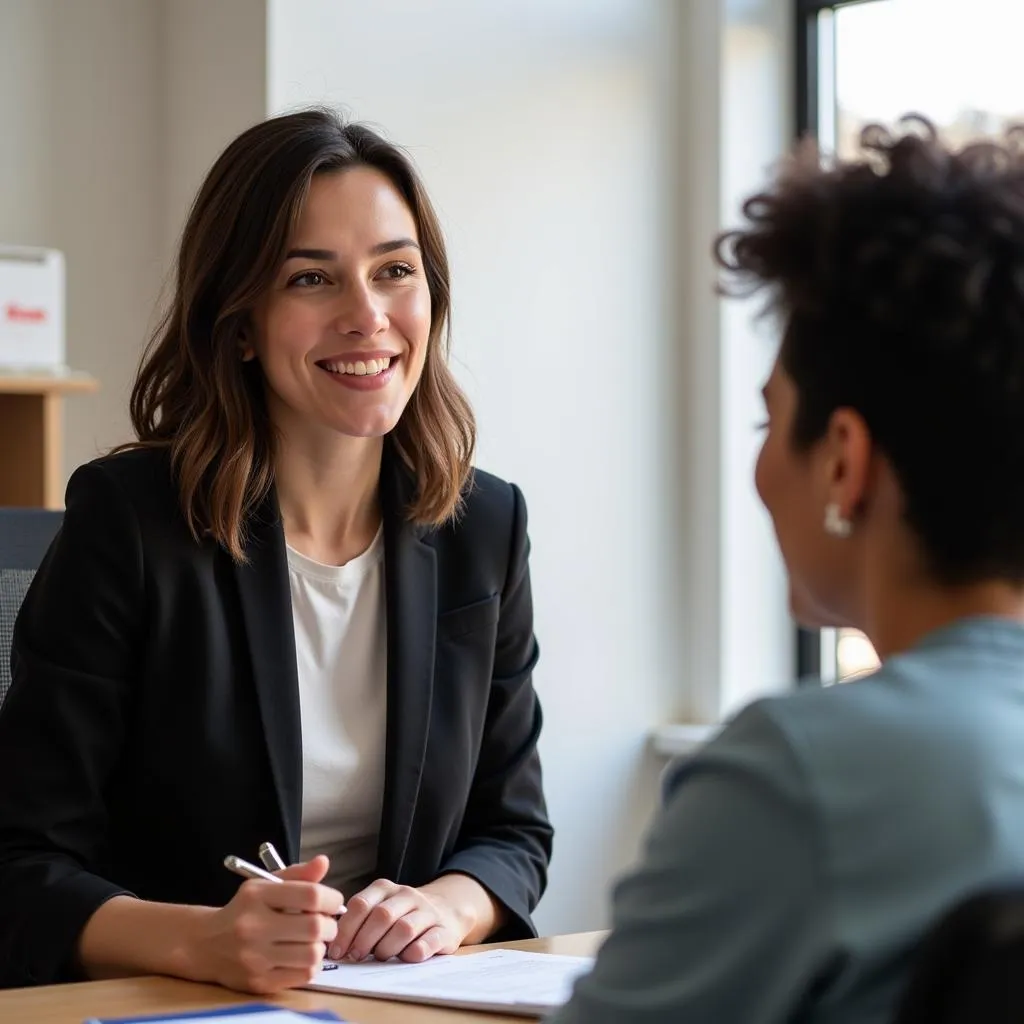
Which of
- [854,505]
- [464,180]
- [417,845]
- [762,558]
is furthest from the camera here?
[762,558]

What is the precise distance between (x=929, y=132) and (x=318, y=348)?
110cm

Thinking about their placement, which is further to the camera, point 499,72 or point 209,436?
point 499,72

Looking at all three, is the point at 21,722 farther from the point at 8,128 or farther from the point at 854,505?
the point at 8,128

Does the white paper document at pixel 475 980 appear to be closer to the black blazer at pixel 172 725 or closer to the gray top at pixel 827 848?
Result: the black blazer at pixel 172 725

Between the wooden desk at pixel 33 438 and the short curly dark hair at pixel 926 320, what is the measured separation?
2332 millimetres

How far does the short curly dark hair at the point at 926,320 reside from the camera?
2.91ft

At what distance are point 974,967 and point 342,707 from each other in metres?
1.34

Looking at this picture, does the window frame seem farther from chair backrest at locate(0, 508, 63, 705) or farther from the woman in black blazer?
chair backrest at locate(0, 508, 63, 705)

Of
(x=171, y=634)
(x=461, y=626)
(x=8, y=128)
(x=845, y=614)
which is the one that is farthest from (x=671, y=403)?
(x=845, y=614)

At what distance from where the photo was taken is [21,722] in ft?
5.65

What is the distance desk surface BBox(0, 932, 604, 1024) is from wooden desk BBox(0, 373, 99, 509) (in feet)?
5.89

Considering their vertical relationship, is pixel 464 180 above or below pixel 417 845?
above

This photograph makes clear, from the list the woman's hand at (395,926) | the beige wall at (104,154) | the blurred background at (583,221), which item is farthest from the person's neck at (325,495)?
the beige wall at (104,154)

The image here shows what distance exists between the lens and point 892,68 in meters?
3.58
